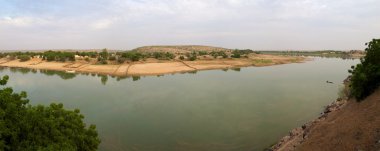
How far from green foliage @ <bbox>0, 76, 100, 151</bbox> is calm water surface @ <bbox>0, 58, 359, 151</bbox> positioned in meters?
8.17

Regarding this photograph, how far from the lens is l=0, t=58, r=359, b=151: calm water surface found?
920 inches

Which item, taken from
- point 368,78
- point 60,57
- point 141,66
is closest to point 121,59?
point 141,66

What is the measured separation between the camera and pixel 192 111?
33.4 meters

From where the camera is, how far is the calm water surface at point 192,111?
23.4m

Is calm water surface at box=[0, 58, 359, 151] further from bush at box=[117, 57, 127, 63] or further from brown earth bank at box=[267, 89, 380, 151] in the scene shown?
bush at box=[117, 57, 127, 63]

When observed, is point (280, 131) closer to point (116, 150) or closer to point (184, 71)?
point (116, 150)

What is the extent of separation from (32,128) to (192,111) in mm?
21623

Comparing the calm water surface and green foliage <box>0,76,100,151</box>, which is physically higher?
green foliage <box>0,76,100,151</box>

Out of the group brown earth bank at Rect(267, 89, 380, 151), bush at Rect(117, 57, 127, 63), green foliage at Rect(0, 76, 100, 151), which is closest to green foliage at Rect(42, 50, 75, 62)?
bush at Rect(117, 57, 127, 63)

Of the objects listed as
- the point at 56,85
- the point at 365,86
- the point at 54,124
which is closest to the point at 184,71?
the point at 56,85

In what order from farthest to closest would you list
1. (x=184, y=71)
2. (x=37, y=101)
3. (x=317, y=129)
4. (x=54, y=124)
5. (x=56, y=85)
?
(x=184, y=71)
(x=56, y=85)
(x=37, y=101)
(x=317, y=129)
(x=54, y=124)

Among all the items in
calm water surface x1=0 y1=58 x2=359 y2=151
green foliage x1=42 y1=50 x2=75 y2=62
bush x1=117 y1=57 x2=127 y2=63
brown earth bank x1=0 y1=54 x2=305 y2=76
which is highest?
green foliage x1=42 y1=50 x2=75 y2=62

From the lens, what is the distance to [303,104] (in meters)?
35.9

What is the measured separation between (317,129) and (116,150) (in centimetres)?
1266
